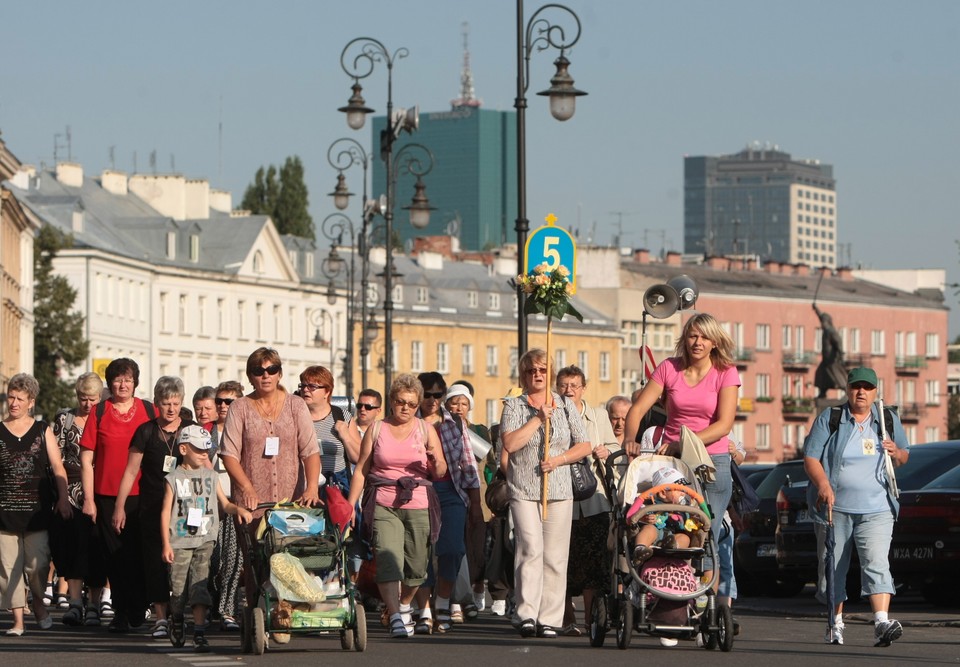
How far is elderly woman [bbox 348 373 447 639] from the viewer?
1636 centimetres

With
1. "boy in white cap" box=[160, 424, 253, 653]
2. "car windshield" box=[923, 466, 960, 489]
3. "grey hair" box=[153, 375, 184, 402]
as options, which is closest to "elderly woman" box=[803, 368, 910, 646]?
"boy in white cap" box=[160, 424, 253, 653]

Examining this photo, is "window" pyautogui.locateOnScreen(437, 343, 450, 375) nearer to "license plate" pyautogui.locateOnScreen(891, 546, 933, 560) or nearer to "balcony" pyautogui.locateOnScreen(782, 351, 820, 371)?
"balcony" pyautogui.locateOnScreen(782, 351, 820, 371)

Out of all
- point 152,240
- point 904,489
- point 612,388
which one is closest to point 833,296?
point 612,388

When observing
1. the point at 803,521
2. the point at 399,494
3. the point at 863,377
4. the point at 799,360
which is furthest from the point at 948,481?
the point at 799,360

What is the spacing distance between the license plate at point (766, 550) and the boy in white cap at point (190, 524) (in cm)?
931

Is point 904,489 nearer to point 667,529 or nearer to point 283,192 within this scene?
point 667,529

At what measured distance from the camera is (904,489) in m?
20.7

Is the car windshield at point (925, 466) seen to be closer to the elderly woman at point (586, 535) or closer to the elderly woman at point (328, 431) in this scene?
the elderly woman at point (586, 535)

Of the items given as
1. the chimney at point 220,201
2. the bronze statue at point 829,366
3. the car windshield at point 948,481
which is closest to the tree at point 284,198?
the chimney at point 220,201

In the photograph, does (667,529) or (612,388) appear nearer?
(667,529)

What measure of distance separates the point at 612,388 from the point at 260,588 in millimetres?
109089

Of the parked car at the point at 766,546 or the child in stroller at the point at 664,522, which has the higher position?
the child in stroller at the point at 664,522

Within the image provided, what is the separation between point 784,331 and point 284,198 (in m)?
30.8

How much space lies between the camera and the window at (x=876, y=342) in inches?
5477
